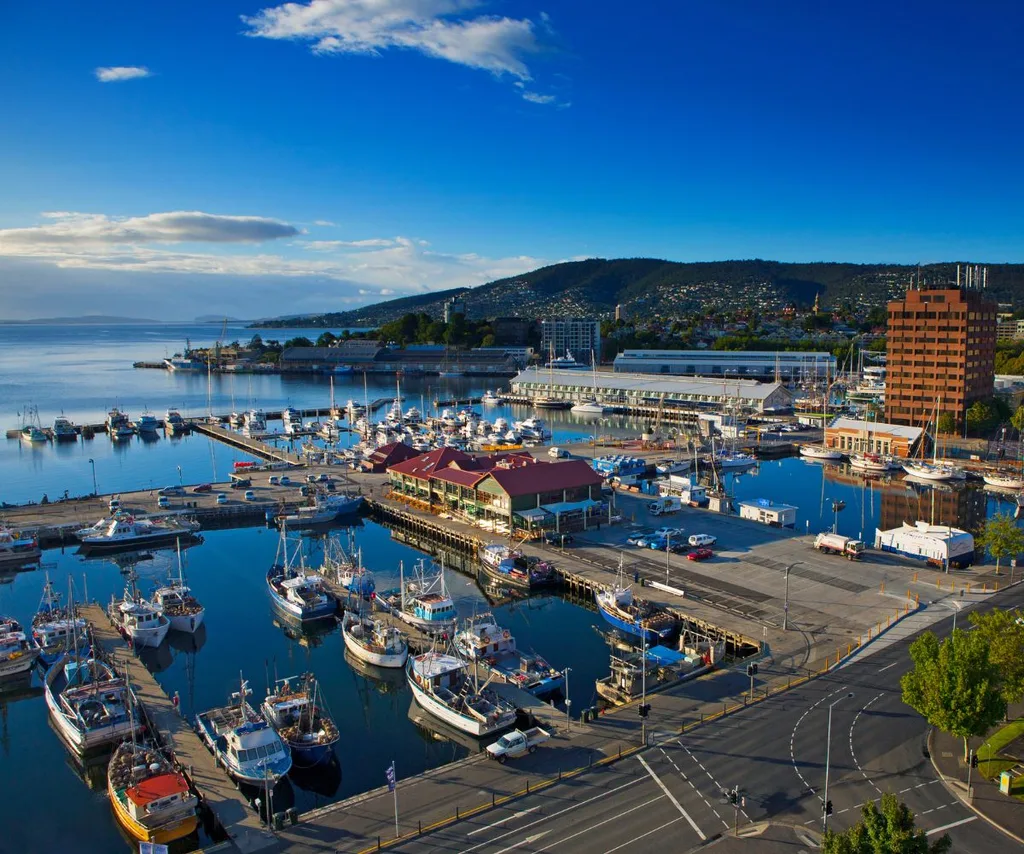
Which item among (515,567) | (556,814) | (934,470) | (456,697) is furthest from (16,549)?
(934,470)

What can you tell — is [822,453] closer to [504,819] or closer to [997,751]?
[997,751]

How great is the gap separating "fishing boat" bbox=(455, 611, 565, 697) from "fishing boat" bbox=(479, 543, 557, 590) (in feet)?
25.9

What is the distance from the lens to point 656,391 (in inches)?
4520

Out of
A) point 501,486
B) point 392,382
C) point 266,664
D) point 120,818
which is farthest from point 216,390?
point 120,818

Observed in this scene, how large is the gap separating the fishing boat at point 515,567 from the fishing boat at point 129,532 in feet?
73.2

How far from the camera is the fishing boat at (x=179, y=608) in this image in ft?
123

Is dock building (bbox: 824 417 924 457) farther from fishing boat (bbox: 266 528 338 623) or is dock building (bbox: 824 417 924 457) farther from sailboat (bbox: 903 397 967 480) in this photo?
fishing boat (bbox: 266 528 338 623)

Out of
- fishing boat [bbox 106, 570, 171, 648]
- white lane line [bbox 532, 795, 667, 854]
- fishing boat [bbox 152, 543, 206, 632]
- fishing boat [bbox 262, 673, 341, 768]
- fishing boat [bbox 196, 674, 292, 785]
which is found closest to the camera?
white lane line [bbox 532, 795, 667, 854]

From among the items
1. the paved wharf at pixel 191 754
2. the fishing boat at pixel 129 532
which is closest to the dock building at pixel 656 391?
the fishing boat at pixel 129 532

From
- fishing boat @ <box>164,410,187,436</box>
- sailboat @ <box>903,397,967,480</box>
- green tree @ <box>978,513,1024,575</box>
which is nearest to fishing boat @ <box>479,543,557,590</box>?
green tree @ <box>978,513,1024,575</box>

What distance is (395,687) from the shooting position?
32031 millimetres

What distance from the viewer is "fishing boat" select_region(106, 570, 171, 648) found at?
35.7 meters

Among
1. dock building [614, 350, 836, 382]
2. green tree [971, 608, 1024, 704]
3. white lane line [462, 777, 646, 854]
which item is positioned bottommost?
white lane line [462, 777, 646, 854]

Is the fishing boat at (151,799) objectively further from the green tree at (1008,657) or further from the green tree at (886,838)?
the green tree at (1008,657)
